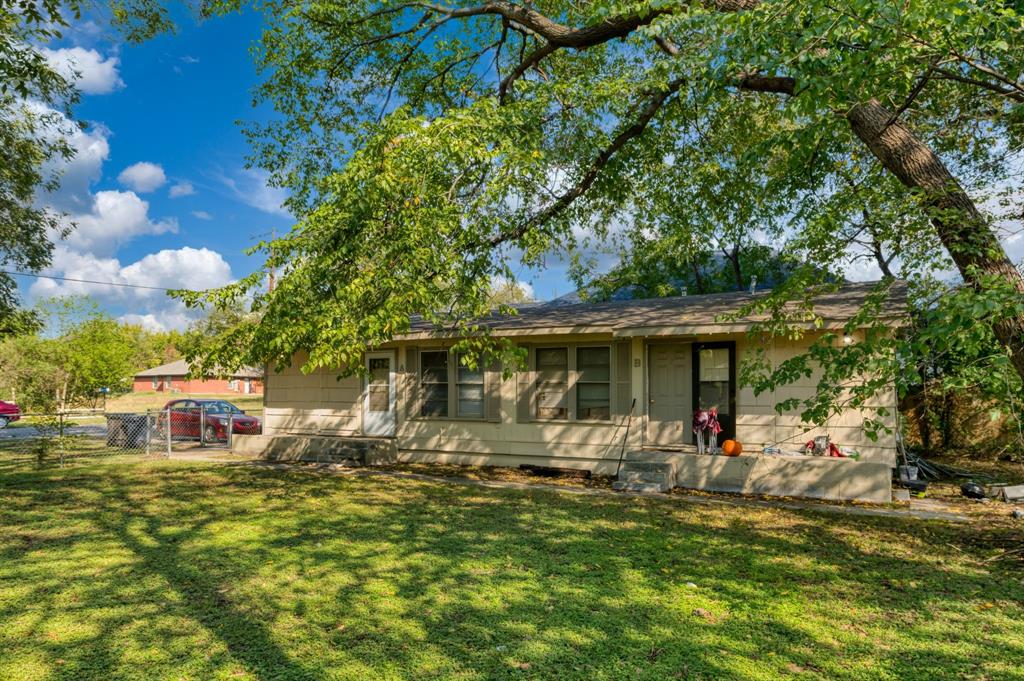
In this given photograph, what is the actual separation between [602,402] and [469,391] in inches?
110

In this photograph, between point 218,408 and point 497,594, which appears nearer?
point 497,594

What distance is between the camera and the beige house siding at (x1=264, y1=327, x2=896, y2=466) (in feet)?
31.4

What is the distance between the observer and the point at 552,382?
456 inches

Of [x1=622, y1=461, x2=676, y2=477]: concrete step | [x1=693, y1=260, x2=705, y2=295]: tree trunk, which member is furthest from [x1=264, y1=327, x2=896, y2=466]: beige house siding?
[x1=693, y1=260, x2=705, y2=295]: tree trunk

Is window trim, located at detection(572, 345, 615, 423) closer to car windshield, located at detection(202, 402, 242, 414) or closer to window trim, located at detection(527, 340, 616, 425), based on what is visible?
window trim, located at detection(527, 340, 616, 425)

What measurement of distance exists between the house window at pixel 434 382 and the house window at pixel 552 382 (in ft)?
6.88

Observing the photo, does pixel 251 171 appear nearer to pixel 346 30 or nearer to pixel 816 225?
pixel 346 30

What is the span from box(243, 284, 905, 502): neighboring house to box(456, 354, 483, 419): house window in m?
0.03

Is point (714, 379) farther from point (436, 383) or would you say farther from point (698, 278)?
point (698, 278)

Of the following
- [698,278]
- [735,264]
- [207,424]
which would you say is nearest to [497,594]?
[207,424]

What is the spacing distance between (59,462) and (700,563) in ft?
45.9

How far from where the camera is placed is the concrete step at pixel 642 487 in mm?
9445

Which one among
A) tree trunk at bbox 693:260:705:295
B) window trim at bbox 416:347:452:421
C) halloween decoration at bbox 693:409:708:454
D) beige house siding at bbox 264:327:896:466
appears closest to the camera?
beige house siding at bbox 264:327:896:466

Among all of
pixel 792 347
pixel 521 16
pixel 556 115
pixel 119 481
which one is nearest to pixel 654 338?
pixel 792 347
